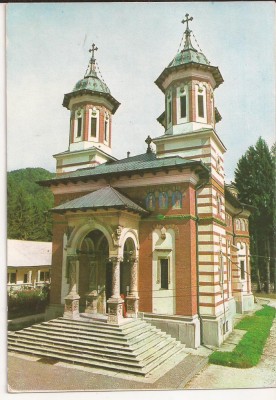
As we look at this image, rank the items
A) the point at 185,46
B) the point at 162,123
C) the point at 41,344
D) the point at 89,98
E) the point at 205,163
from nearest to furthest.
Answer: the point at 41,344 → the point at 205,163 → the point at 185,46 → the point at 89,98 → the point at 162,123

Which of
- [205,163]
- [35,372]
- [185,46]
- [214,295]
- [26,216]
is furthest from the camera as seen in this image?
[185,46]

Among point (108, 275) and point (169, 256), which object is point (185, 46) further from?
point (108, 275)

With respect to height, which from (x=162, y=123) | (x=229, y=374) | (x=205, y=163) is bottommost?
(x=229, y=374)

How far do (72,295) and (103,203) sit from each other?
14.8 feet

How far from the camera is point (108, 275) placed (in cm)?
1747

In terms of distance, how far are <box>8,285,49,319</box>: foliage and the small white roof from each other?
1.67 meters

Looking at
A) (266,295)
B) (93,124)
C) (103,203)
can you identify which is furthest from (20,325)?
(266,295)

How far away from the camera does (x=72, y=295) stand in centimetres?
1537

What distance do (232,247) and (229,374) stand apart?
48.6ft

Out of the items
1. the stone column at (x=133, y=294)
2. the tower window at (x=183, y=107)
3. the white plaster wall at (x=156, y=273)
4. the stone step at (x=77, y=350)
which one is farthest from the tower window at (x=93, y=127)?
the stone step at (x=77, y=350)

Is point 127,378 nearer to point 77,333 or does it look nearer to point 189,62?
point 77,333

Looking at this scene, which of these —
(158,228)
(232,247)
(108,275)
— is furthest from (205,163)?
(232,247)

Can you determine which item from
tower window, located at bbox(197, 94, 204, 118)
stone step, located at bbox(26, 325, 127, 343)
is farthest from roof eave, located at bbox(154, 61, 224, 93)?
stone step, located at bbox(26, 325, 127, 343)

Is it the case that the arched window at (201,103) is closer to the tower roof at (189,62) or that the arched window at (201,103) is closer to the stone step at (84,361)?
the tower roof at (189,62)
